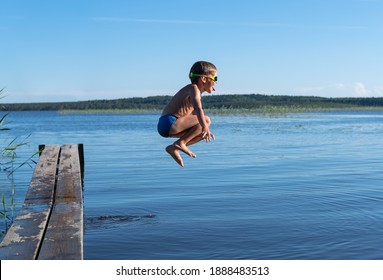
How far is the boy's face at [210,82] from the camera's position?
7.08 meters

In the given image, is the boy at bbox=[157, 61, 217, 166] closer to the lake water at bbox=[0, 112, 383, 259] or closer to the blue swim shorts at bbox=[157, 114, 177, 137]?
the blue swim shorts at bbox=[157, 114, 177, 137]

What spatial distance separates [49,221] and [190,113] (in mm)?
2336

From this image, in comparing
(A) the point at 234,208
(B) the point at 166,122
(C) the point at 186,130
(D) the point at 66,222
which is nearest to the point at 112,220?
(A) the point at 234,208

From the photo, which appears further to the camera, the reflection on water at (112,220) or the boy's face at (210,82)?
the reflection on water at (112,220)

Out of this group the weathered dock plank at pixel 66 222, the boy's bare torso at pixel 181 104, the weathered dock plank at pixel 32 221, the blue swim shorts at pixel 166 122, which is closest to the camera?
the weathered dock plank at pixel 66 222

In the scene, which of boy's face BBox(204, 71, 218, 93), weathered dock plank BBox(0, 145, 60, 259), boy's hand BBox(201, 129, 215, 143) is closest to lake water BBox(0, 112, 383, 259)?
weathered dock plank BBox(0, 145, 60, 259)

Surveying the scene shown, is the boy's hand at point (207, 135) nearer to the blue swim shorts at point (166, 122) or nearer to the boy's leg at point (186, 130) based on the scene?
the boy's leg at point (186, 130)

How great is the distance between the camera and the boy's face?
708cm

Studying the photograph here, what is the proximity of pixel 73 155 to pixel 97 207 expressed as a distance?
1.93 m

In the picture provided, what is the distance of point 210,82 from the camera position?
279 inches

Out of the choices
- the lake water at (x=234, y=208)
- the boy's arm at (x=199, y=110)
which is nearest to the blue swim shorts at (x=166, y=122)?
the boy's arm at (x=199, y=110)

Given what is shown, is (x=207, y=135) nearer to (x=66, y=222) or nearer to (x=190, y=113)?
(x=190, y=113)

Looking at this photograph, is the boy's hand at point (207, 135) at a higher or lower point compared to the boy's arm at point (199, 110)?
lower
